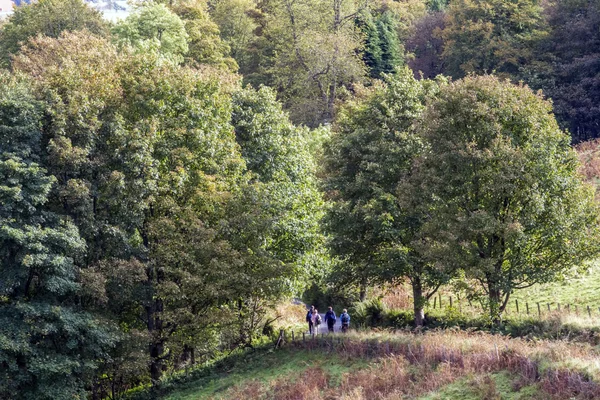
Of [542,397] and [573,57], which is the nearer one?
[542,397]

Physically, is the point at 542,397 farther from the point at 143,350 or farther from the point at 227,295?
the point at 143,350

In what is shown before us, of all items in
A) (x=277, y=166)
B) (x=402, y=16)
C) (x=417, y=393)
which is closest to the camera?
(x=417, y=393)

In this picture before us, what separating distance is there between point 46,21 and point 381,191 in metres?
46.4

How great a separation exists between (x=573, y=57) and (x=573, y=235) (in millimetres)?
41787

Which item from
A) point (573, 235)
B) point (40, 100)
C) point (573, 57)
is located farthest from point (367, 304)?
point (573, 57)

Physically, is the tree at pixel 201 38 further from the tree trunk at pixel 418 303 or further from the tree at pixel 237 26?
the tree trunk at pixel 418 303

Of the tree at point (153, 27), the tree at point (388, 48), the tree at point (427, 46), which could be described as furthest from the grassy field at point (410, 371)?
the tree at point (427, 46)

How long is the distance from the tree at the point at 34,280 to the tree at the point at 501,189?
15.2m

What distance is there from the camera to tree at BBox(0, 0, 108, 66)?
62031 millimetres

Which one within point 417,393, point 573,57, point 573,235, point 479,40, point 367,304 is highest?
point 479,40

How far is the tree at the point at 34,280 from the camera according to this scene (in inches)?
963

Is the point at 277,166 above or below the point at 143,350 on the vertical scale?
above

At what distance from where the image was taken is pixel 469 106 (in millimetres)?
26578

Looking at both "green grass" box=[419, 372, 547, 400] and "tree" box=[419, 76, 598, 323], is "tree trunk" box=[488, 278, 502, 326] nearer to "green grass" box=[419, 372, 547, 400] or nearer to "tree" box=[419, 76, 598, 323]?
"tree" box=[419, 76, 598, 323]
